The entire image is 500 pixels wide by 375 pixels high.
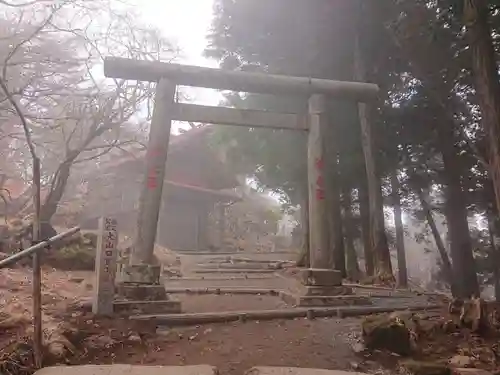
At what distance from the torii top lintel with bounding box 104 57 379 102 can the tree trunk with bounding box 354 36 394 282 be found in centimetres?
359

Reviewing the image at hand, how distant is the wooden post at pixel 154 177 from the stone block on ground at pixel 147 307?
694 mm

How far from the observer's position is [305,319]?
17.4ft

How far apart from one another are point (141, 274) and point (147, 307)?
511mm

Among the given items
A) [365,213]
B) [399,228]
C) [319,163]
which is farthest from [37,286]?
[399,228]

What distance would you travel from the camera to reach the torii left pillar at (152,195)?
5.48 meters

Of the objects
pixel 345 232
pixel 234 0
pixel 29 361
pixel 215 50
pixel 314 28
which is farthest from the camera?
pixel 345 232

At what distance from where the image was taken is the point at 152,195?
5.86 m

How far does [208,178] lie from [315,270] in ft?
52.1

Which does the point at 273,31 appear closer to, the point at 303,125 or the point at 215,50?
the point at 215,50

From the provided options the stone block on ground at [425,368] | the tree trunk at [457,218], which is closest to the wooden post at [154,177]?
the stone block on ground at [425,368]

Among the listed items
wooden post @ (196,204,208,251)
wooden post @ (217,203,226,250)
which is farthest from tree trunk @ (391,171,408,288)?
wooden post @ (217,203,226,250)

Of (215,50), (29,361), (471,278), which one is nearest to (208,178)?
(215,50)

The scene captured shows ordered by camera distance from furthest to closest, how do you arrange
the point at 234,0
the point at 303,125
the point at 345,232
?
the point at 345,232, the point at 234,0, the point at 303,125

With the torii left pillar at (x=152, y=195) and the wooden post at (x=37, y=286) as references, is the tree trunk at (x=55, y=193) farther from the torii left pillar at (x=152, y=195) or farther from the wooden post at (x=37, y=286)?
the wooden post at (x=37, y=286)
